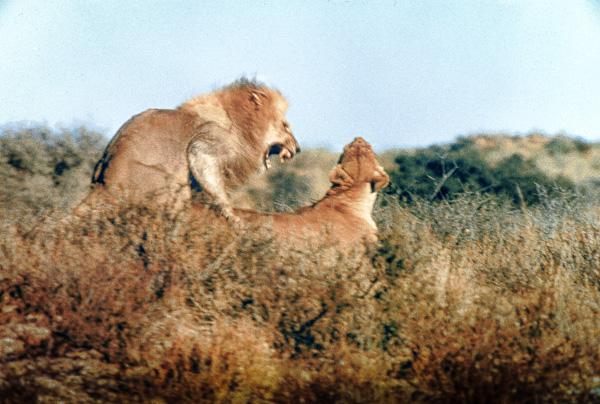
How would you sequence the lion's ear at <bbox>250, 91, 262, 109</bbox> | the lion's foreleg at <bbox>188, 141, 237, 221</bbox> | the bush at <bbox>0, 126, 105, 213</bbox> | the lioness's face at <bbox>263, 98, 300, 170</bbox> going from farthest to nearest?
1. the bush at <bbox>0, 126, 105, 213</bbox>
2. the lioness's face at <bbox>263, 98, 300, 170</bbox>
3. the lion's ear at <bbox>250, 91, 262, 109</bbox>
4. the lion's foreleg at <bbox>188, 141, 237, 221</bbox>

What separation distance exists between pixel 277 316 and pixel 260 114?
10.6 ft

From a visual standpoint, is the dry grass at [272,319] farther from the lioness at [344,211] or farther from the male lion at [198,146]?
the male lion at [198,146]

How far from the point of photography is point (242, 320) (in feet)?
22.2

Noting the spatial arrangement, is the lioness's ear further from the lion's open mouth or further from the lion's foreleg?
the lion's foreleg

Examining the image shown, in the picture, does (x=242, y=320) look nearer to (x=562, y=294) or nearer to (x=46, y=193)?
(x=562, y=294)

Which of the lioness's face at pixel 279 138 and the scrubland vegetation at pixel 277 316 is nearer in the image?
the scrubland vegetation at pixel 277 316

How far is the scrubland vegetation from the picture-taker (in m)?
6.08

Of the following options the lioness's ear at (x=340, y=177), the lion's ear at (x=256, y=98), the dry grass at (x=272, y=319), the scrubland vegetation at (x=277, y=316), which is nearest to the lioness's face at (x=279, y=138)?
the lion's ear at (x=256, y=98)

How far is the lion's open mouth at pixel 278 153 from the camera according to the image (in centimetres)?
967

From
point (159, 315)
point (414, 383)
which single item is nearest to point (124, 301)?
point (159, 315)

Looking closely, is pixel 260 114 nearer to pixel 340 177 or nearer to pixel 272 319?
pixel 340 177

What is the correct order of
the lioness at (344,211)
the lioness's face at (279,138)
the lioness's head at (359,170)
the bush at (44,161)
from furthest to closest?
1. the bush at (44,161)
2. the lioness's head at (359,170)
3. the lioness's face at (279,138)
4. the lioness at (344,211)

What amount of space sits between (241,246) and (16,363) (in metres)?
1.95

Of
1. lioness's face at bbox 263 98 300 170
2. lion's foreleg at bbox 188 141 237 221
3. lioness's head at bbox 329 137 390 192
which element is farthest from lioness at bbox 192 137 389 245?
lioness's face at bbox 263 98 300 170
